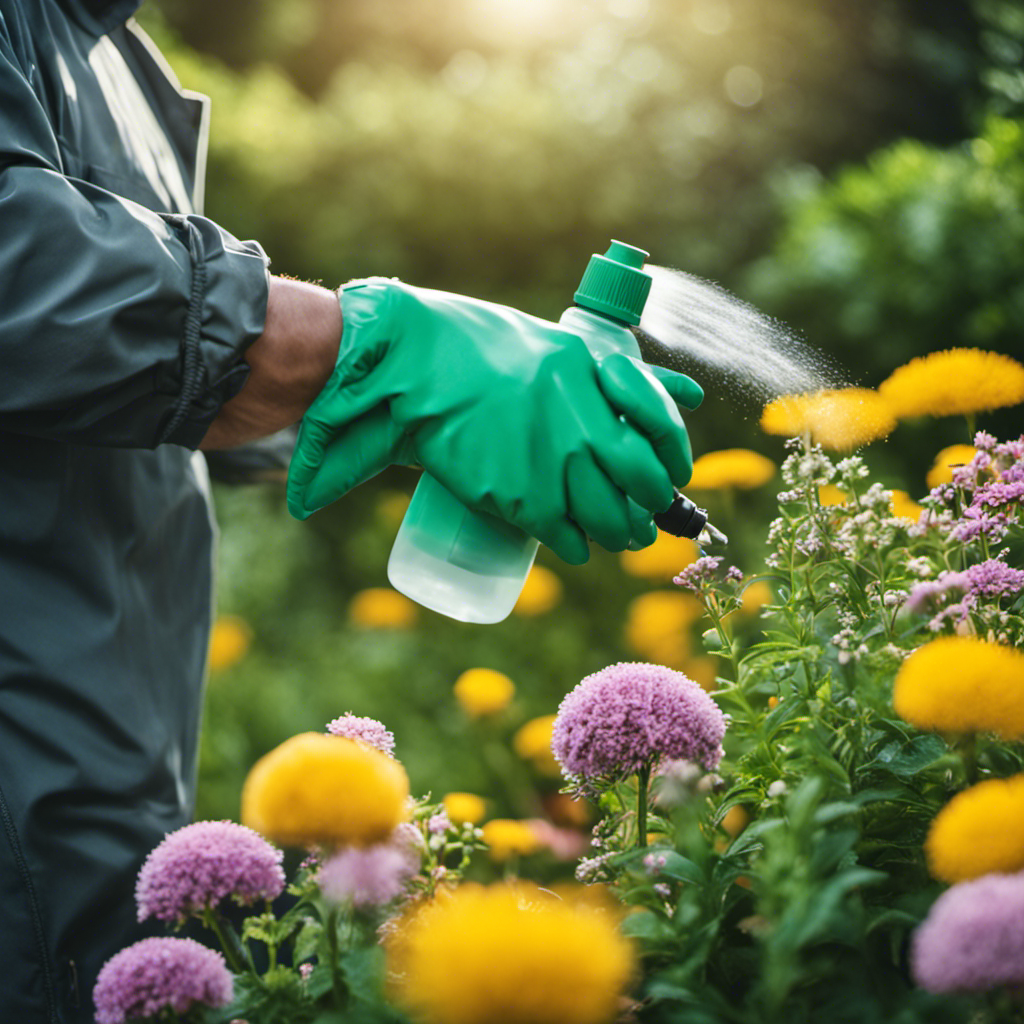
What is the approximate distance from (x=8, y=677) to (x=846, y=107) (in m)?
8.00

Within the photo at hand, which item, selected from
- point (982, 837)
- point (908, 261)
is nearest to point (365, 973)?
point (982, 837)

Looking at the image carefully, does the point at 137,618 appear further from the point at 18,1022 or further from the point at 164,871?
the point at 164,871

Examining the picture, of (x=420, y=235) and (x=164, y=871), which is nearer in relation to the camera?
(x=164, y=871)

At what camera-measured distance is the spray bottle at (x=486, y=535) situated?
3.18 ft

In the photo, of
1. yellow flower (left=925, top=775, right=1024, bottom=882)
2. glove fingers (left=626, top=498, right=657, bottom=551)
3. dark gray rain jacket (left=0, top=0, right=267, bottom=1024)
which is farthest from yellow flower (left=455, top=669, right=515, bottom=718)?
yellow flower (left=925, top=775, right=1024, bottom=882)

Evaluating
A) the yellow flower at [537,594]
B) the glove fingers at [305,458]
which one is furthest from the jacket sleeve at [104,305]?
the yellow flower at [537,594]

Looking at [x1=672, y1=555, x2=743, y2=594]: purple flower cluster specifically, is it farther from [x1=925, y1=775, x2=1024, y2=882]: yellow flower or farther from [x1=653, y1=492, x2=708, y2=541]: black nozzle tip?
[x1=925, y1=775, x2=1024, y2=882]: yellow flower

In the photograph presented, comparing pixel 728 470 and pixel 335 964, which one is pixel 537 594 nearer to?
pixel 728 470

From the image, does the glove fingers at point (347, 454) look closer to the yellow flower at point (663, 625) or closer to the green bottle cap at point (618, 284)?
the green bottle cap at point (618, 284)

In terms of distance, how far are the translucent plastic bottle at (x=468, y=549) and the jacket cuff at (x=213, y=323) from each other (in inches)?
9.6

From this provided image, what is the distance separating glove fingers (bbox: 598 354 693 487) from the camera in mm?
947

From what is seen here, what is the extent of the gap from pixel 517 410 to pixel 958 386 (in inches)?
18.3

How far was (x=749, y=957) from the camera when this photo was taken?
2.05 feet

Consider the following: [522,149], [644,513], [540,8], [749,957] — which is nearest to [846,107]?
[540,8]
